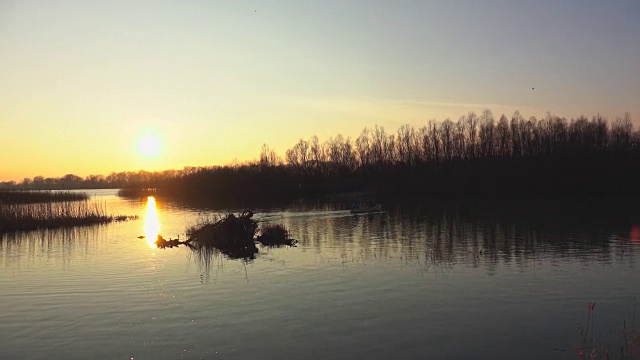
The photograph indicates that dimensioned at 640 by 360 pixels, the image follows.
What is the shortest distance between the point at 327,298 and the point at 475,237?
18125 millimetres

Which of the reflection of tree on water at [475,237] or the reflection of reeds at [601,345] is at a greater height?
the reflection of tree on water at [475,237]

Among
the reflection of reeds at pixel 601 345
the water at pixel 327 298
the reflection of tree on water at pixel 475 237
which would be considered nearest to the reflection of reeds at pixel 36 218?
the water at pixel 327 298

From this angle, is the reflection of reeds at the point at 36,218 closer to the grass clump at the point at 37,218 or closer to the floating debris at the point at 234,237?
the grass clump at the point at 37,218

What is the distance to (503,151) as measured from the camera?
11012 cm

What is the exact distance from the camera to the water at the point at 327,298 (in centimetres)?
1238

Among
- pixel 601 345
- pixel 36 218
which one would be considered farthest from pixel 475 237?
pixel 36 218

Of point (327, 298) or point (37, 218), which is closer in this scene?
point (327, 298)

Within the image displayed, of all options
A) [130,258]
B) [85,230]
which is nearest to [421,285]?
[130,258]

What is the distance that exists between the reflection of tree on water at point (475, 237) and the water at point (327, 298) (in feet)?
0.71

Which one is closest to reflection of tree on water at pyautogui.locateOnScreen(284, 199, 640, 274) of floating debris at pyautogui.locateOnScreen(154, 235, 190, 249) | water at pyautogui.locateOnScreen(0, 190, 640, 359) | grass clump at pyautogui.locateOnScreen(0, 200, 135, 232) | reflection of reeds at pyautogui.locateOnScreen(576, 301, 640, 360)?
water at pyautogui.locateOnScreen(0, 190, 640, 359)

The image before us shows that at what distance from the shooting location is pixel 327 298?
669 inches

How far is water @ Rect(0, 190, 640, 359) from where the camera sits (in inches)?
487

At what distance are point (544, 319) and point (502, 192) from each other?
7859 cm

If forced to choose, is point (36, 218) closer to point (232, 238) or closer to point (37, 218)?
point (37, 218)
